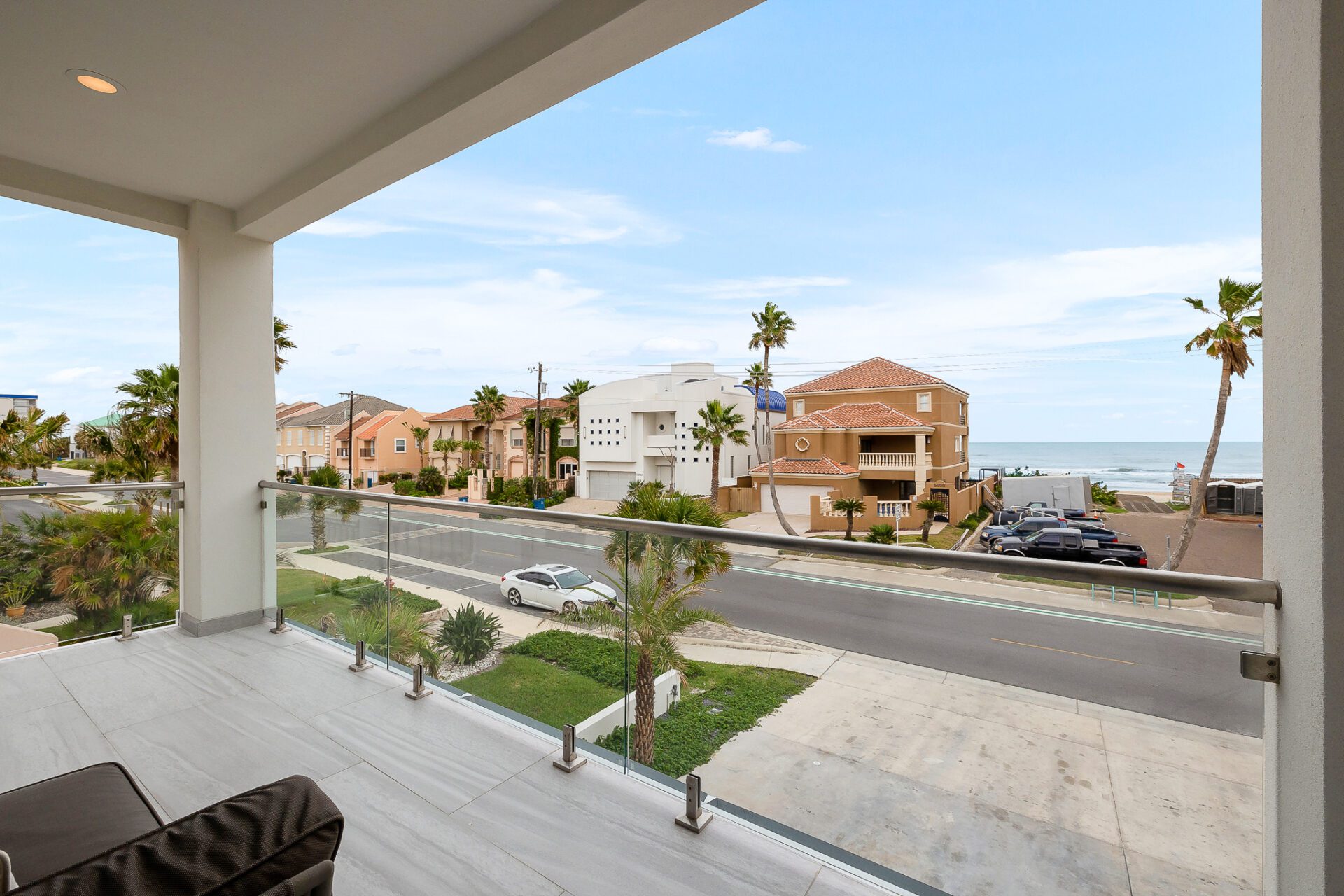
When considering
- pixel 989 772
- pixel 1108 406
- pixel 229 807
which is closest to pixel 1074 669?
pixel 989 772

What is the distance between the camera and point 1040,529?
23.9 m

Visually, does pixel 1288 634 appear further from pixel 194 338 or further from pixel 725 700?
pixel 194 338

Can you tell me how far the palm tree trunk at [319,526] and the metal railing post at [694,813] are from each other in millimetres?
2735

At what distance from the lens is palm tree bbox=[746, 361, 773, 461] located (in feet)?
109

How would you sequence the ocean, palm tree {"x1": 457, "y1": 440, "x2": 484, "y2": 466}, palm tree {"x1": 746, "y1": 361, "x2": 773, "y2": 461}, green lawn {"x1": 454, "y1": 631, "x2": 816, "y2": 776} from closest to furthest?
green lawn {"x1": 454, "y1": 631, "x2": 816, "y2": 776}
palm tree {"x1": 746, "y1": 361, "x2": 773, "y2": 461}
palm tree {"x1": 457, "y1": 440, "x2": 484, "y2": 466}
the ocean

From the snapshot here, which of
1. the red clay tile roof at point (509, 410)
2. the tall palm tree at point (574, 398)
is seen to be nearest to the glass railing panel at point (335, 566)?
the tall palm tree at point (574, 398)

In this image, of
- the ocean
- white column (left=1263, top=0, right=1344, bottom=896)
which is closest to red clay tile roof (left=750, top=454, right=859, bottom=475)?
the ocean

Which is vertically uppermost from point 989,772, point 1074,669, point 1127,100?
point 1127,100

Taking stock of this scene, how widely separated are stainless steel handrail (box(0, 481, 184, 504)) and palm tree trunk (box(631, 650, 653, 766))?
134 inches

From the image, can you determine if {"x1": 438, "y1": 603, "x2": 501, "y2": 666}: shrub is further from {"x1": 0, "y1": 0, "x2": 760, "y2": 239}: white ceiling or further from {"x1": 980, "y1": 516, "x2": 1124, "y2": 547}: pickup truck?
{"x1": 980, "y1": 516, "x2": 1124, "y2": 547}: pickup truck

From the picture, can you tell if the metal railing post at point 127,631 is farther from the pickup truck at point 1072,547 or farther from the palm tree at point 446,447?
the palm tree at point 446,447

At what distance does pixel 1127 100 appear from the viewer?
5347 centimetres

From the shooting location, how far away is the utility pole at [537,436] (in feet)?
102

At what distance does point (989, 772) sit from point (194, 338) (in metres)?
4.58
